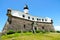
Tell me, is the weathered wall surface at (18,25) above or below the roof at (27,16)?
below

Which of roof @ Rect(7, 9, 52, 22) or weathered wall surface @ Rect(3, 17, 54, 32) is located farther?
roof @ Rect(7, 9, 52, 22)

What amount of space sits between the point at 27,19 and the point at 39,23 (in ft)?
25.8

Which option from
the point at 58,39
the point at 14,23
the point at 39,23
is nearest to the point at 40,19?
the point at 39,23

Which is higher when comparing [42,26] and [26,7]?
[26,7]

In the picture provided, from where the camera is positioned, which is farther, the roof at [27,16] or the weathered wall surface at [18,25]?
the roof at [27,16]

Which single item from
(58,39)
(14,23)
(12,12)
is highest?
(12,12)

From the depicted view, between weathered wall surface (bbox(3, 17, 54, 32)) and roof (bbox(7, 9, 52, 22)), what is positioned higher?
roof (bbox(7, 9, 52, 22))

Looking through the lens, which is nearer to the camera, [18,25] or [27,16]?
[18,25]

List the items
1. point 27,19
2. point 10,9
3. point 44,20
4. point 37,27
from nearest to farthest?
point 10,9
point 27,19
point 37,27
point 44,20

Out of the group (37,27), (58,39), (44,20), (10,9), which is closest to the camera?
(58,39)

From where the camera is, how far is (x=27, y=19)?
55.2 m

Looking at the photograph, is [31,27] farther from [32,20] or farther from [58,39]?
[58,39]

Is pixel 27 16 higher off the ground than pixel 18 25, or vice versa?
pixel 27 16

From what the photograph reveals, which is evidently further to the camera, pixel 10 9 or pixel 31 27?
pixel 31 27
